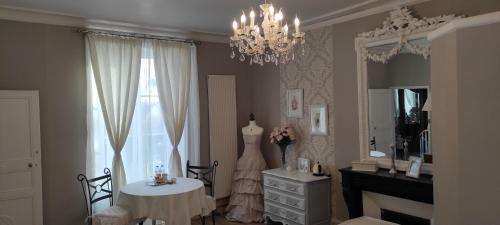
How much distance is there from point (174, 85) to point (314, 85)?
6.04 ft

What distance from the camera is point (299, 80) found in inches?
184

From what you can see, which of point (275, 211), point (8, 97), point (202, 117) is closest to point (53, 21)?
point (8, 97)

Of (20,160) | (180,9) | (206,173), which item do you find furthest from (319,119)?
(20,160)

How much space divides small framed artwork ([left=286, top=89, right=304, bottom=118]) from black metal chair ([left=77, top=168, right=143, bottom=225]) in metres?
2.32

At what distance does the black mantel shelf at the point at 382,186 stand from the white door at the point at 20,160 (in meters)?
3.25

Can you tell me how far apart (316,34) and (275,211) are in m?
2.28

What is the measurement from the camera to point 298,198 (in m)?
4.11

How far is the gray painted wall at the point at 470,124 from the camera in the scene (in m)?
1.90

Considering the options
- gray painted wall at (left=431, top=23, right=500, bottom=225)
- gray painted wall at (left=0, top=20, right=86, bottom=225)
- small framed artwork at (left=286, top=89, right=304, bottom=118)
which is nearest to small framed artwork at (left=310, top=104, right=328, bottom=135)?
small framed artwork at (left=286, top=89, right=304, bottom=118)

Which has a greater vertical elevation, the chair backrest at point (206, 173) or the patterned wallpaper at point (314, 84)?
the patterned wallpaper at point (314, 84)

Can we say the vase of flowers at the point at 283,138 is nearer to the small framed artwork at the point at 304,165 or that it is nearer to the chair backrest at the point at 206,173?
the small framed artwork at the point at 304,165

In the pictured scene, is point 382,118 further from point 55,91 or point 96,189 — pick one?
point 55,91

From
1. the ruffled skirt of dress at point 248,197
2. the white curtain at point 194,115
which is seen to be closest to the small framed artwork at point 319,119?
the ruffled skirt of dress at point 248,197

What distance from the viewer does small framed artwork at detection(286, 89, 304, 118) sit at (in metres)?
4.64
